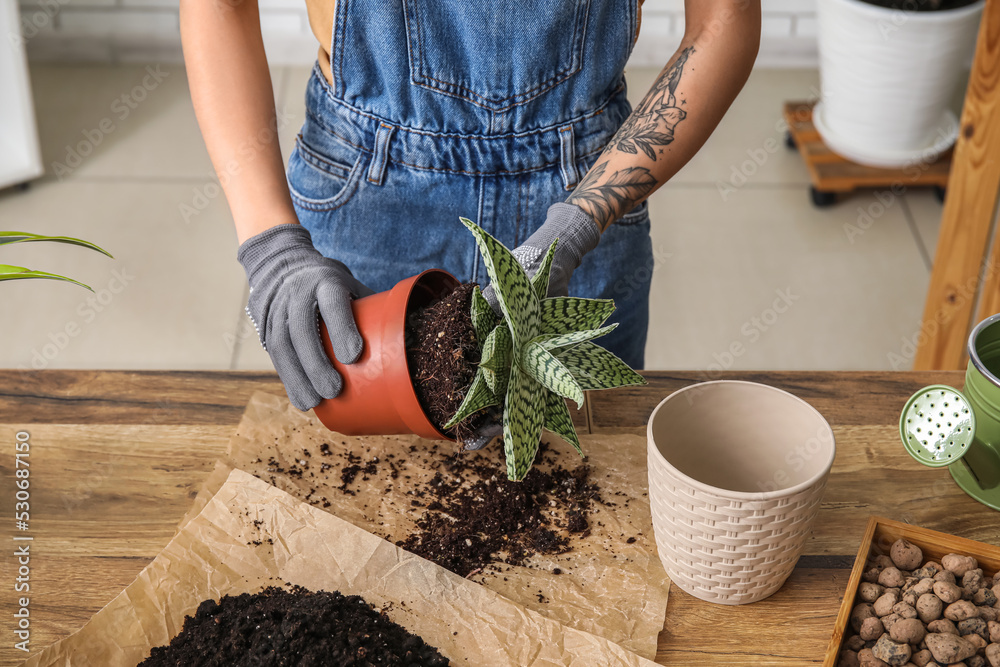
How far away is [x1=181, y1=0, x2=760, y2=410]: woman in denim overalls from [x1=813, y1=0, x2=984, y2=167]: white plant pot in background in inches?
56.8

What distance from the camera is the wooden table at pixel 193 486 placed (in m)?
0.81

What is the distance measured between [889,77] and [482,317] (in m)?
2.04

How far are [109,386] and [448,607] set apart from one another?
0.54 metres

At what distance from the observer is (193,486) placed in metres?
0.94

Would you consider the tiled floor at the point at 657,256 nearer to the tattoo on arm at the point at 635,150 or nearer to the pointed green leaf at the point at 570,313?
the tattoo on arm at the point at 635,150

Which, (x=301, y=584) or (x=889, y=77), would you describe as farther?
(x=889, y=77)

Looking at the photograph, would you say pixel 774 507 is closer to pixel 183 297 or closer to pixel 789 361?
pixel 789 361

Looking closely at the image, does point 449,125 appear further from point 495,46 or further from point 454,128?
point 495,46

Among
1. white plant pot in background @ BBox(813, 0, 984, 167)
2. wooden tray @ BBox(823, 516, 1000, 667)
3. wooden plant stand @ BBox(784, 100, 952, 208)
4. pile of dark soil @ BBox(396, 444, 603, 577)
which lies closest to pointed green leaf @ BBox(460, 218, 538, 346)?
pile of dark soil @ BBox(396, 444, 603, 577)

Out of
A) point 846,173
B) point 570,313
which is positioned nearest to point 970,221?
point 846,173

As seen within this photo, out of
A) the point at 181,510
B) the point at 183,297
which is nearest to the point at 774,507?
the point at 181,510

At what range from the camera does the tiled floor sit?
241 cm

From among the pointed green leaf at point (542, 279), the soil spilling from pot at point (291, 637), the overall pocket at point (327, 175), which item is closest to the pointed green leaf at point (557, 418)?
the pointed green leaf at point (542, 279)

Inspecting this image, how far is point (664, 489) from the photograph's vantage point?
77cm
